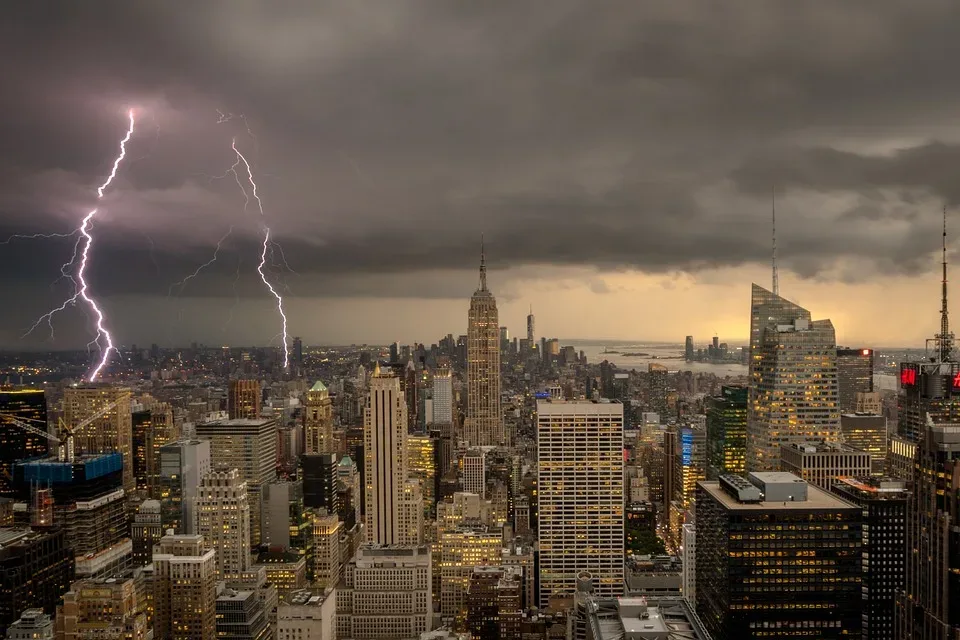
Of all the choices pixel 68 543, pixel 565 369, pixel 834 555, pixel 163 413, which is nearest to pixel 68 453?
pixel 163 413

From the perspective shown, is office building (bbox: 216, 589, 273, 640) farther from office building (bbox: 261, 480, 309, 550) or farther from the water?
the water

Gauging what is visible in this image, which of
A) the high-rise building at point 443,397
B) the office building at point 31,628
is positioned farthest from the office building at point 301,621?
the high-rise building at point 443,397

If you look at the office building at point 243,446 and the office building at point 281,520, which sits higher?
the office building at point 243,446

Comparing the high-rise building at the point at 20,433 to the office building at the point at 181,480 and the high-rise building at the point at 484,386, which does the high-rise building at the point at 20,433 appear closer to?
the office building at the point at 181,480

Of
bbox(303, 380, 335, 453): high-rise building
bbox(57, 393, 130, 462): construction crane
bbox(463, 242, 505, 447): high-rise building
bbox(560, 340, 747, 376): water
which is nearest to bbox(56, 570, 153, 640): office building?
bbox(57, 393, 130, 462): construction crane

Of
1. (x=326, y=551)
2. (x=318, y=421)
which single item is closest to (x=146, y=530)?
(x=326, y=551)

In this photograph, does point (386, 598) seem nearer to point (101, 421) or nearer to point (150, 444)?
point (101, 421)

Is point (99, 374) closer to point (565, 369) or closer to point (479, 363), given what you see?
point (565, 369)
